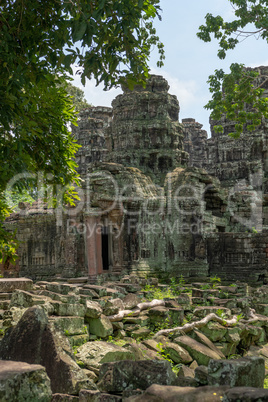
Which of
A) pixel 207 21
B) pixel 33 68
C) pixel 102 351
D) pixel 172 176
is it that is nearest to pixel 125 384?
pixel 102 351

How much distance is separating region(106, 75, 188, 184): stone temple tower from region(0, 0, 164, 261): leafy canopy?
13.9 m

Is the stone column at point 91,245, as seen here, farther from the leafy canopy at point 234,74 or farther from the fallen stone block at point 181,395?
the fallen stone block at point 181,395

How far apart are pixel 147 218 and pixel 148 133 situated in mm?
5598

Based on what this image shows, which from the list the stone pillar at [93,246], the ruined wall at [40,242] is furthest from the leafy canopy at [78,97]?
the stone pillar at [93,246]

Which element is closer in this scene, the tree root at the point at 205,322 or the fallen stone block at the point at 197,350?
the fallen stone block at the point at 197,350

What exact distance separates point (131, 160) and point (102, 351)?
48.4 feet

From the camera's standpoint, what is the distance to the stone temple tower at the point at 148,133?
63.4ft

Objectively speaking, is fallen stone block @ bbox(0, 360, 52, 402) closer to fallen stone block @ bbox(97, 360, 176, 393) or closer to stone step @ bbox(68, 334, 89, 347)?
fallen stone block @ bbox(97, 360, 176, 393)

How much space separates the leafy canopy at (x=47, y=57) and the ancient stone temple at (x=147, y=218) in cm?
901

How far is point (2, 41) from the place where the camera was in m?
4.03

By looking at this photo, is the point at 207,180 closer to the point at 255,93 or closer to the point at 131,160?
the point at 131,160

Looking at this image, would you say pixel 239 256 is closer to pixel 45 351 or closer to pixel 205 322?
pixel 205 322

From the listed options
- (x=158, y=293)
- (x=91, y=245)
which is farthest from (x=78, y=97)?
(x=158, y=293)

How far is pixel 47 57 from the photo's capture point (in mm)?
4586
